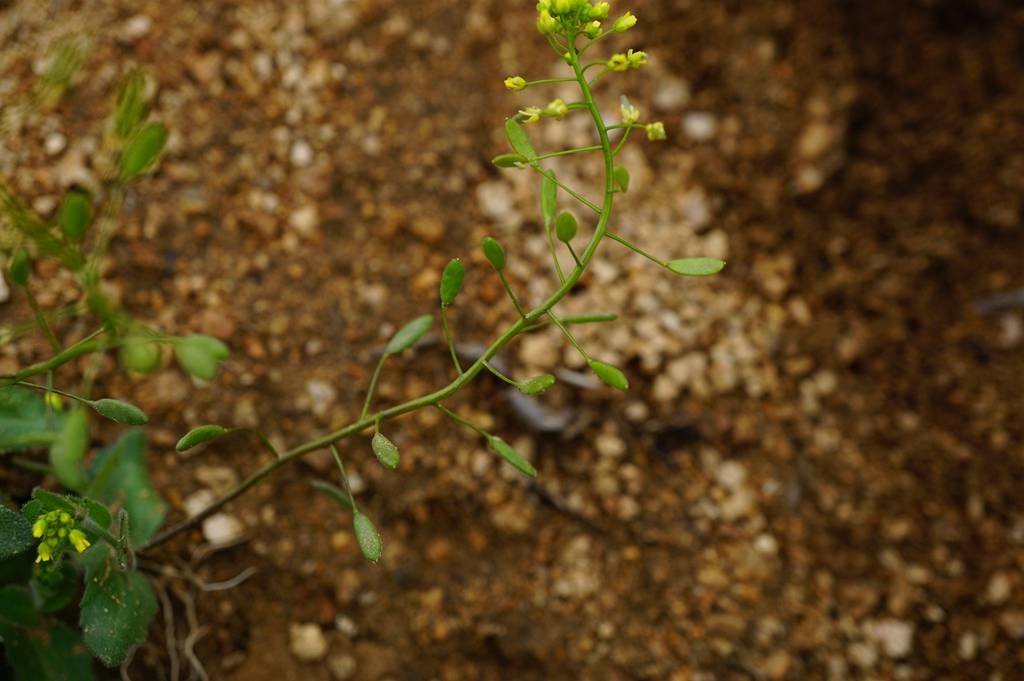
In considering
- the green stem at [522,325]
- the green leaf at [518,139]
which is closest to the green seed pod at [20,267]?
the green stem at [522,325]

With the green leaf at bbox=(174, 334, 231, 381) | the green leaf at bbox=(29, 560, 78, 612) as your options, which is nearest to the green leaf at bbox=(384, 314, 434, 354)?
the green leaf at bbox=(174, 334, 231, 381)

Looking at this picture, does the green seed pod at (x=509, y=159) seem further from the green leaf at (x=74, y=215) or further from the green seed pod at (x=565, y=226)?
the green leaf at (x=74, y=215)

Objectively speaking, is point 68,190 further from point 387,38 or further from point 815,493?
point 815,493

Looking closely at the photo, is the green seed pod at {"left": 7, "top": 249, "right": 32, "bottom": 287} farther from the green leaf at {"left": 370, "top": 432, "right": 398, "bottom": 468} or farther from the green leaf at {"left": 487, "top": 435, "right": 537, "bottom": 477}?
the green leaf at {"left": 487, "top": 435, "right": 537, "bottom": 477}

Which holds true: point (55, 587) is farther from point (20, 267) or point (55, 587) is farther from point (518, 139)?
point (518, 139)

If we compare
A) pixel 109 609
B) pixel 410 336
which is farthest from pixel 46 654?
pixel 410 336
